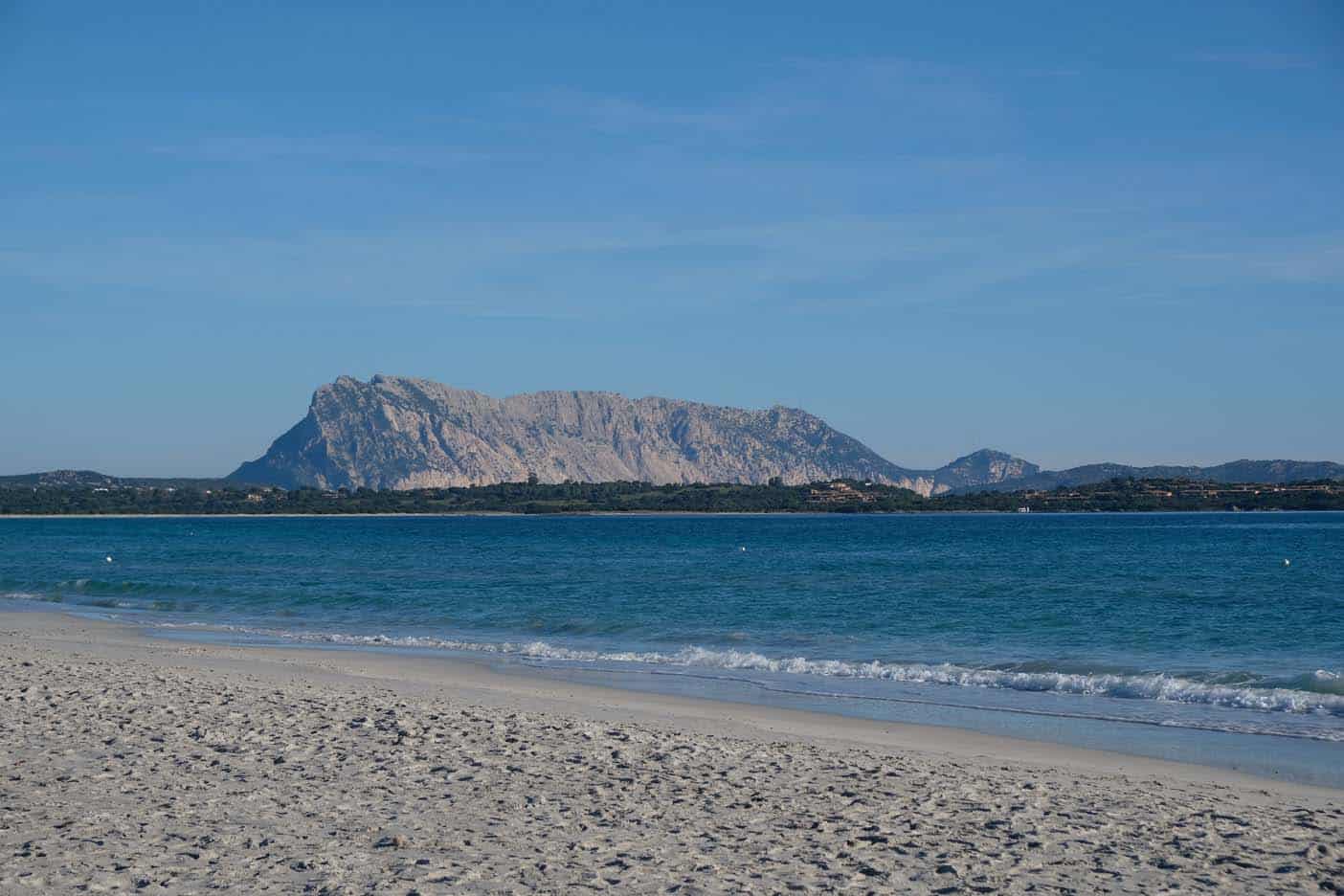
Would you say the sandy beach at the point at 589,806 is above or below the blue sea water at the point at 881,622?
above

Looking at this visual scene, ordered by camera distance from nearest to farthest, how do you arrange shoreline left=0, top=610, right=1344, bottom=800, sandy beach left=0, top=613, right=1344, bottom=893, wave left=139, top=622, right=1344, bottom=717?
1. sandy beach left=0, top=613, right=1344, bottom=893
2. shoreline left=0, top=610, right=1344, bottom=800
3. wave left=139, top=622, right=1344, bottom=717

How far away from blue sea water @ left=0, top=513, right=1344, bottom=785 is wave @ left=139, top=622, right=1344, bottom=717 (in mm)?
63

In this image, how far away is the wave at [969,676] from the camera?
18.1 m

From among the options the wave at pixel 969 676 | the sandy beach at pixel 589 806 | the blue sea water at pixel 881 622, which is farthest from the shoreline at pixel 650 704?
the wave at pixel 969 676

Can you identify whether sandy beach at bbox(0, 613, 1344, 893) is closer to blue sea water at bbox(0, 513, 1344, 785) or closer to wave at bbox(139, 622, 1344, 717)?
blue sea water at bbox(0, 513, 1344, 785)

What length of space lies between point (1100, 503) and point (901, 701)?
630 feet

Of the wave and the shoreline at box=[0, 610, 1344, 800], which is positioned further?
the wave

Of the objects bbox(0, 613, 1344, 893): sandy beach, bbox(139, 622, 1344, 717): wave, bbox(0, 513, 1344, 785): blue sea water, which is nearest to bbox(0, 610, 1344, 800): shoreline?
bbox(0, 613, 1344, 893): sandy beach

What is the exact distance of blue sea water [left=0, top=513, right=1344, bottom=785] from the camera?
57.8ft

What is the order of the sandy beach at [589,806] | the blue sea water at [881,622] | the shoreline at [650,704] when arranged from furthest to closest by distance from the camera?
the blue sea water at [881,622] → the shoreline at [650,704] → the sandy beach at [589,806]

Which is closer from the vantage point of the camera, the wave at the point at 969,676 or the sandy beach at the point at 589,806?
the sandy beach at the point at 589,806

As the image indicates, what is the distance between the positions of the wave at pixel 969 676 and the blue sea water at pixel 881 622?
0.21 ft

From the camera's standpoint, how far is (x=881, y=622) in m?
31.2

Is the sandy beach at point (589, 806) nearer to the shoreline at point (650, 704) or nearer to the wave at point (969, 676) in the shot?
the shoreline at point (650, 704)
